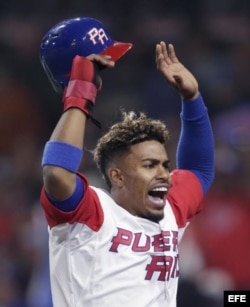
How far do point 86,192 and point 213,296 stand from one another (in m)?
2.22

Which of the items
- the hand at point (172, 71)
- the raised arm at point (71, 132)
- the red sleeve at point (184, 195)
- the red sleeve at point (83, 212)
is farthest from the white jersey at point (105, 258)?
the hand at point (172, 71)

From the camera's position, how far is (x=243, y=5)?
8.05 metres

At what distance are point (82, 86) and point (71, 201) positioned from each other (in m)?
0.40

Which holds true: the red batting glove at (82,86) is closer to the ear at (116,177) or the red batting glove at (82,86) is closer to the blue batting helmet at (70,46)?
the blue batting helmet at (70,46)

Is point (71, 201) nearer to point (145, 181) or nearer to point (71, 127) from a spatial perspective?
point (71, 127)

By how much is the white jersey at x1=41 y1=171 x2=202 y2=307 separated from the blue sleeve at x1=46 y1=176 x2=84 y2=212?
2 centimetres

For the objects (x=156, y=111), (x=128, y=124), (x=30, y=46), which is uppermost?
(x=30, y=46)

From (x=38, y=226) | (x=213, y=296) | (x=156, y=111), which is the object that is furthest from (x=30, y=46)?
(x=213, y=296)

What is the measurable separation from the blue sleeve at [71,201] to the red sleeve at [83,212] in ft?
0.04

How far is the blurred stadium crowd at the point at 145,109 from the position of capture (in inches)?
229

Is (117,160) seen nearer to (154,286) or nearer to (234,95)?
(154,286)

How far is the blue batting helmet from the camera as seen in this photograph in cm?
356

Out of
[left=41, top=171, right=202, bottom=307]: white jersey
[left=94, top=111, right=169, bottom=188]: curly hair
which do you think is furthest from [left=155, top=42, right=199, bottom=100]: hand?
[left=41, top=171, right=202, bottom=307]: white jersey

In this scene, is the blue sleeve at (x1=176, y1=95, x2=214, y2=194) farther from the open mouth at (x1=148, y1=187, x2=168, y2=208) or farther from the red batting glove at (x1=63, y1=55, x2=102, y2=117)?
the red batting glove at (x1=63, y1=55, x2=102, y2=117)
